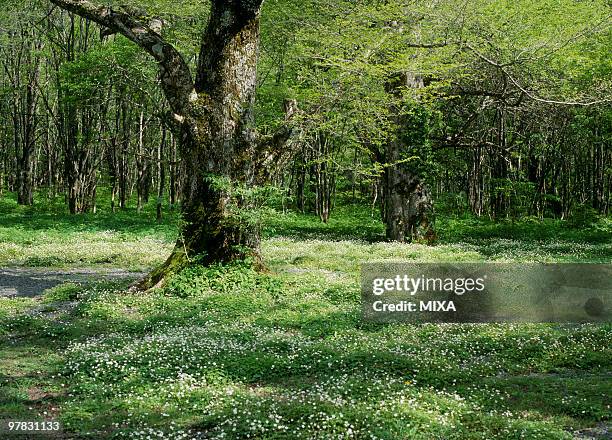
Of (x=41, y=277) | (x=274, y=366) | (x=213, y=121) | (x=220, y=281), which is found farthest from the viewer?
(x=41, y=277)

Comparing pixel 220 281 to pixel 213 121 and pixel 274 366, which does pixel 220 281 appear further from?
pixel 274 366

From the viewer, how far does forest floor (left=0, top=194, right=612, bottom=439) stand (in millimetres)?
6914

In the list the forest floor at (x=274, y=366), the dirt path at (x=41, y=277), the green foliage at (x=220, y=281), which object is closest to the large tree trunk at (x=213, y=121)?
the green foliage at (x=220, y=281)

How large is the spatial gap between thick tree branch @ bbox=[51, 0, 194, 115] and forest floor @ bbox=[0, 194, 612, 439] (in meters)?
3.68

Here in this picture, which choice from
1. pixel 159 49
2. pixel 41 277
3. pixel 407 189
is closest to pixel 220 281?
pixel 159 49

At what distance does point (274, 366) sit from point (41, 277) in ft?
37.8

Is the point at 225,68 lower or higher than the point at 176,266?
higher

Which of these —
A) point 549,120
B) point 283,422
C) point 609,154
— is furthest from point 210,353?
point 609,154

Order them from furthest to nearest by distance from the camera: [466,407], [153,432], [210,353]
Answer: [210,353] → [466,407] → [153,432]

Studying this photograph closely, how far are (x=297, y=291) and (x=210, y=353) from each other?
5.66m

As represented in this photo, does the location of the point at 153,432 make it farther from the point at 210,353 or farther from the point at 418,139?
the point at 418,139

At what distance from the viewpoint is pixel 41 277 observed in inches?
714

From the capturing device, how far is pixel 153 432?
6.56m

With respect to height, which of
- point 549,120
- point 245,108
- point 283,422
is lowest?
point 283,422
